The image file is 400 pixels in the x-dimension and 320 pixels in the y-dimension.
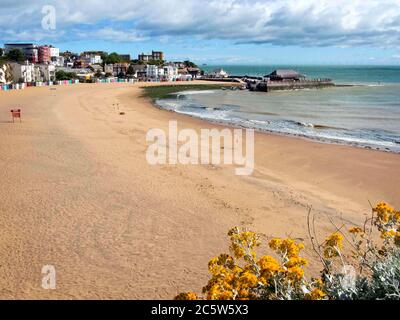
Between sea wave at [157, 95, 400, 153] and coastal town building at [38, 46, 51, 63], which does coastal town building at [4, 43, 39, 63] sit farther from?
sea wave at [157, 95, 400, 153]

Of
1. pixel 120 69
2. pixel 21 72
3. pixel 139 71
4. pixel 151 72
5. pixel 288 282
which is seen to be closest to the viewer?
pixel 288 282

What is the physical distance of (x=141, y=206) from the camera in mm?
9578

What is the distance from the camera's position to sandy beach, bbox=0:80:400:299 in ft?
21.4

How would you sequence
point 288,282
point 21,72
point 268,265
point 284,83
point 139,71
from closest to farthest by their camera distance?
point 268,265
point 288,282
point 284,83
point 21,72
point 139,71

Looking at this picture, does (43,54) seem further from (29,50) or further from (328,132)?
(328,132)

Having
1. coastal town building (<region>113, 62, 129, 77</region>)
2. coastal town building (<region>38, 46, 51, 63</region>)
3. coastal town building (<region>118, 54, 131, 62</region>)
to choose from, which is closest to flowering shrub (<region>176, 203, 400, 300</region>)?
coastal town building (<region>113, 62, 129, 77</region>)

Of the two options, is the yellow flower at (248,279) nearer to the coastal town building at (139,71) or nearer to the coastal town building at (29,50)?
the coastal town building at (139,71)

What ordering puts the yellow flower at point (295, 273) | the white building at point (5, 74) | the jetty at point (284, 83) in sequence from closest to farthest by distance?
the yellow flower at point (295, 273), the white building at point (5, 74), the jetty at point (284, 83)

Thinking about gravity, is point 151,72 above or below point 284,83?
above

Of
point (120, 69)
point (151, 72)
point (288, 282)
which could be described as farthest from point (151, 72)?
point (288, 282)

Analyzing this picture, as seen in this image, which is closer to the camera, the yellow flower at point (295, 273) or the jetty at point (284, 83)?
the yellow flower at point (295, 273)

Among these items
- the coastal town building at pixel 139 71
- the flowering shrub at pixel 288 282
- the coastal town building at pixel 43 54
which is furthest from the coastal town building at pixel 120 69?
the flowering shrub at pixel 288 282

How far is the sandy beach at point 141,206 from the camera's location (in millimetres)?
6520
